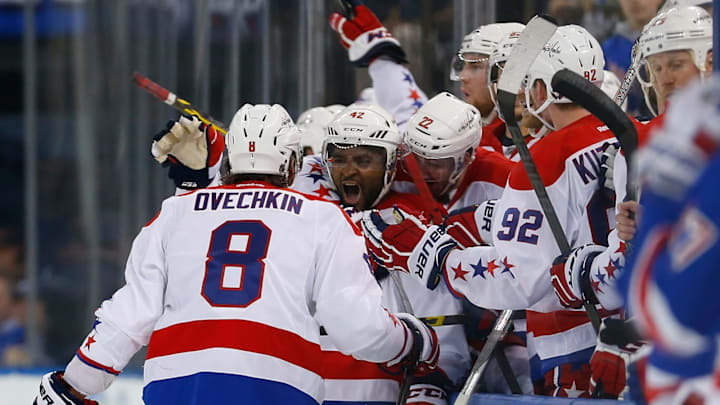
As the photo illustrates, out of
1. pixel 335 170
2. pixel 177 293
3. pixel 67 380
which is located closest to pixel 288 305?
pixel 177 293

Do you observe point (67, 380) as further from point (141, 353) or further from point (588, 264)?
point (141, 353)

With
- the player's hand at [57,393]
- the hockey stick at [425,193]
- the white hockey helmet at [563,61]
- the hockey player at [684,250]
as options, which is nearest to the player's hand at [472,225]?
the hockey stick at [425,193]

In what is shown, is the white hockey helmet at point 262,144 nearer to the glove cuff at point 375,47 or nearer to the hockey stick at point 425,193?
the hockey stick at point 425,193

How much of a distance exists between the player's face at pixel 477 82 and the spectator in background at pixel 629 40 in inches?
23.7

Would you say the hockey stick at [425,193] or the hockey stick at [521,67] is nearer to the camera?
the hockey stick at [521,67]

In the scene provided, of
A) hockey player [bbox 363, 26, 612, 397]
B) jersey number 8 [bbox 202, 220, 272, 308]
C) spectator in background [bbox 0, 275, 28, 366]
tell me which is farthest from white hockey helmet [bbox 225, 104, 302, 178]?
spectator in background [bbox 0, 275, 28, 366]

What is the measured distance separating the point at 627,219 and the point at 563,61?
2.08 ft

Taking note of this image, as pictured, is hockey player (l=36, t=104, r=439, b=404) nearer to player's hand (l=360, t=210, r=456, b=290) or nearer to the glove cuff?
player's hand (l=360, t=210, r=456, b=290)

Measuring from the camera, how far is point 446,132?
2.82 meters

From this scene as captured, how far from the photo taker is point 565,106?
252 centimetres

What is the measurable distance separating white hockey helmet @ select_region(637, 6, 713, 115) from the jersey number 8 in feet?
2.92

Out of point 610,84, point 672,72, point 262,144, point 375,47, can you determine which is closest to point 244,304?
point 262,144

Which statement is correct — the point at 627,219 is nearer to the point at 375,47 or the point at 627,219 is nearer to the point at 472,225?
the point at 472,225

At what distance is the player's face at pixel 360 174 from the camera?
114 inches
